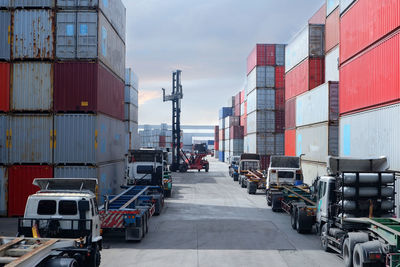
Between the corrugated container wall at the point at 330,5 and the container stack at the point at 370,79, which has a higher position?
the corrugated container wall at the point at 330,5

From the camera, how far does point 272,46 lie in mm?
45562

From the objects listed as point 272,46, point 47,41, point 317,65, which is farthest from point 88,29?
point 272,46

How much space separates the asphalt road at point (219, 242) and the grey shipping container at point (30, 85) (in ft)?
27.4

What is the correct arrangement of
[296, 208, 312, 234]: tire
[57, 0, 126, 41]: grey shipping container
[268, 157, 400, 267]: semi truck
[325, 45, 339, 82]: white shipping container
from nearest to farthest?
1. [268, 157, 400, 267]: semi truck
2. [296, 208, 312, 234]: tire
3. [57, 0, 126, 41]: grey shipping container
4. [325, 45, 339, 82]: white shipping container

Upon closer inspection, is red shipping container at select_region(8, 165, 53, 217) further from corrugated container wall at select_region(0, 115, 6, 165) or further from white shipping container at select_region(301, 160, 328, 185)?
white shipping container at select_region(301, 160, 328, 185)

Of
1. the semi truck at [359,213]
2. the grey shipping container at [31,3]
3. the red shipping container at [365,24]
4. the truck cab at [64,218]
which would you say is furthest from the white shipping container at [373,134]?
the grey shipping container at [31,3]

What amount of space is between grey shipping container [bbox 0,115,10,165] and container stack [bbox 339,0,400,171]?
17.2m

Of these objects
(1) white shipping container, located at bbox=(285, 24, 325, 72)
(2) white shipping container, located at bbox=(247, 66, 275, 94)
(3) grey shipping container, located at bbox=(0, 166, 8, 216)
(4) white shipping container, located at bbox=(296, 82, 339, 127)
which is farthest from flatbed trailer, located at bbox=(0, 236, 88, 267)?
(2) white shipping container, located at bbox=(247, 66, 275, 94)

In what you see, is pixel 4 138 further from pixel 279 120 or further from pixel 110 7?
pixel 279 120

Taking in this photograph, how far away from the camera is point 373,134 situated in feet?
57.0

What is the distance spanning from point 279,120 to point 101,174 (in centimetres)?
2911

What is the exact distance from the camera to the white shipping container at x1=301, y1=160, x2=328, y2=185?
26.9 metres

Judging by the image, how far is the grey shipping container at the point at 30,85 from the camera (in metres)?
20.6

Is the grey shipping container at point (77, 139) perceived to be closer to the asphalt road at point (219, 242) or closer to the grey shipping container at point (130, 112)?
the asphalt road at point (219, 242)
